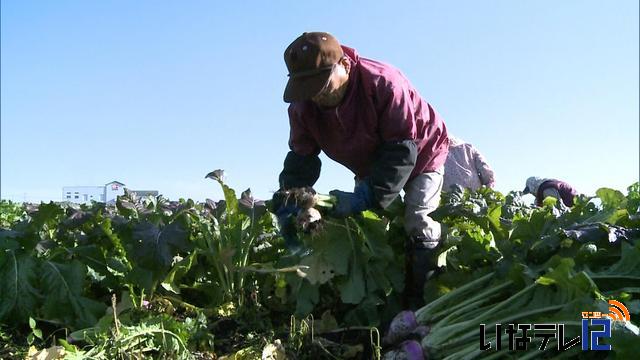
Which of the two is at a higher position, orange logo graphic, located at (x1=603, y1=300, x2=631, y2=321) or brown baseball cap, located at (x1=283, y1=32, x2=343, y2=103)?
brown baseball cap, located at (x1=283, y1=32, x2=343, y2=103)

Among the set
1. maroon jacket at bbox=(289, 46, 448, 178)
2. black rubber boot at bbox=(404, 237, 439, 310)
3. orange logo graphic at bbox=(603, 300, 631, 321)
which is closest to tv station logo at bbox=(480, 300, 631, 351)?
orange logo graphic at bbox=(603, 300, 631, 321)

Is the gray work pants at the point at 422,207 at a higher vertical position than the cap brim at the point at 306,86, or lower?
lower

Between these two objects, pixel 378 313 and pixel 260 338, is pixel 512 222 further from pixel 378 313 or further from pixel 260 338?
pixel 260 338

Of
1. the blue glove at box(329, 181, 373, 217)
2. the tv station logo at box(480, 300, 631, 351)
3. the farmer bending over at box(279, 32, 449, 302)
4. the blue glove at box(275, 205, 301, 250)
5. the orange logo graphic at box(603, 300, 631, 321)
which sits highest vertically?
the farmer bending over at box(279, 32, 449, 302)

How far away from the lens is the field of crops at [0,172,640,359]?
2619 mm

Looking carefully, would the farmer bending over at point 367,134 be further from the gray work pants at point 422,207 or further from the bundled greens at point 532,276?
the bundled greens at point 532,276

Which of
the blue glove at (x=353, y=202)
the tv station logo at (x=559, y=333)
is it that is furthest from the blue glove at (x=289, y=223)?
the tv station logo at (x=559, y=333)

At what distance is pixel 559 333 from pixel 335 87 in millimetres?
1528

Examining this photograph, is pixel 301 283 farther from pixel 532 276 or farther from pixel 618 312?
pixel 618 312

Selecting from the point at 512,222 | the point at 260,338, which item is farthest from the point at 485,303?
the point at 260,338

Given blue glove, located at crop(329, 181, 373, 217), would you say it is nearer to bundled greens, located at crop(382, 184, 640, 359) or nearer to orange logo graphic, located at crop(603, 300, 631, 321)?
bundled greens, located at crop(382, 184, 640, 359)

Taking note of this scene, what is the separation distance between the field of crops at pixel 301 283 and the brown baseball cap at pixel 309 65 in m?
0.72

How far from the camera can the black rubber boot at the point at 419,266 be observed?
11.0 ft

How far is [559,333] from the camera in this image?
2.34m
